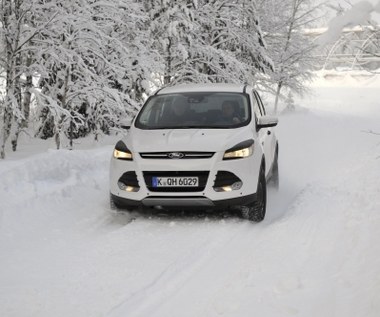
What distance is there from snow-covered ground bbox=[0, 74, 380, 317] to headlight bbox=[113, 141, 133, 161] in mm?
828

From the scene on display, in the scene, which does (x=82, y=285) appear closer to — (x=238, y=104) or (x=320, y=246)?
(x=320, y=246)

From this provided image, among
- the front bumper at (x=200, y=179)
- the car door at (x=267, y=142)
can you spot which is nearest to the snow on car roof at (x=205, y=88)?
the car door at (x=267, y=142)

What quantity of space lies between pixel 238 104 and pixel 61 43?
19.4 ft

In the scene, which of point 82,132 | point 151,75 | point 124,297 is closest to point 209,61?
point 151,75

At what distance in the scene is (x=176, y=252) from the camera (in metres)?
5.16

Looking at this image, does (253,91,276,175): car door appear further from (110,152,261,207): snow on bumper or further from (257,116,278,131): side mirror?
(110,152,261,207): snow on bumper

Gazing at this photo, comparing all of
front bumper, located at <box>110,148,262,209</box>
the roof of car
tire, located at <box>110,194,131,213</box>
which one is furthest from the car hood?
the roof of car

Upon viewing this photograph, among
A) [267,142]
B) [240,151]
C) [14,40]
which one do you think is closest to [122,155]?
[240,151]

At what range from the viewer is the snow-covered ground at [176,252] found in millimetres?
3873

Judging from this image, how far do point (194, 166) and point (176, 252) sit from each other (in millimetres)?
1245

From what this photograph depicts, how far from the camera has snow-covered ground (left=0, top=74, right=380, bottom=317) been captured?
3873 millimetres

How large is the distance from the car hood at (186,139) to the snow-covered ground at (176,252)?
3.08 feet

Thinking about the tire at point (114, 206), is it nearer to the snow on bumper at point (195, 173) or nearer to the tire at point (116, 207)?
the tire at point (116, 207)

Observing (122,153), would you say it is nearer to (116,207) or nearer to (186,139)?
(116,207)
